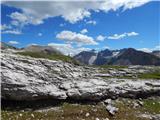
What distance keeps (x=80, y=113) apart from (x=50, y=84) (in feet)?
17.6

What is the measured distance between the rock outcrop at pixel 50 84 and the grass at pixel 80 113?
1658 mm

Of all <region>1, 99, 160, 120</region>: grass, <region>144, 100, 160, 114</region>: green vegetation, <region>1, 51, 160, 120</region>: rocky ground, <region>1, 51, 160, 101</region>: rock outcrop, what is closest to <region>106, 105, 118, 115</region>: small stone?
<region>1, 51, 160, 120</region>: rocky ground

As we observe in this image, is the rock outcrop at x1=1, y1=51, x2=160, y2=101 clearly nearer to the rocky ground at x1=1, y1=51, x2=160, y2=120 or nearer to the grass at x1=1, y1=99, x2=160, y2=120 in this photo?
the rocky ground at x1=1, y1=51, x2=160, y2=120

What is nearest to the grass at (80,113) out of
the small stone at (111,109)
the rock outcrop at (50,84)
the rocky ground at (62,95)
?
the rocky ground at (62,95)

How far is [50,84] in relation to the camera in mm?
36219

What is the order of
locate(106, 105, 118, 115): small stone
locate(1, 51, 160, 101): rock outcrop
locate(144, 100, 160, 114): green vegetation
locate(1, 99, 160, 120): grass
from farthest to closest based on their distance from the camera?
locate(144, 100, 160, 114): green vegetation < locate(1, 51, 160, 101): rock outcrop < locate(106, 105, 118, 115): small stone < locate(1, 99, 160, 120): grass

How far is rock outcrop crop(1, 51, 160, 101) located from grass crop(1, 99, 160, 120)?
1658 millimetres

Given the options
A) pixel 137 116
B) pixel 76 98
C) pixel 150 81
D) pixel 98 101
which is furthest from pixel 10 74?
pixel 150 81

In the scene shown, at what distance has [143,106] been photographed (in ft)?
126

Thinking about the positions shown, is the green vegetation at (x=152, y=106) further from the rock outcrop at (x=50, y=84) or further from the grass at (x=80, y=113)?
the rock outcrop at (x=50, y=84)

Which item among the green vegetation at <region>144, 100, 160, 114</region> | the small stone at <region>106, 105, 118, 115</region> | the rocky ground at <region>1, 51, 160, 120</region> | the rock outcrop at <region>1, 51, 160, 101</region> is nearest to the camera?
the rocky ground at <region>1, 51, 160, 120</region>

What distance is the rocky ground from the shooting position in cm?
3294

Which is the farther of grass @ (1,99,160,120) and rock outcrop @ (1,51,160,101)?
rock outcrop @ (1,51,160,101)

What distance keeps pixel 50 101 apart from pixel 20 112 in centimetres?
439
